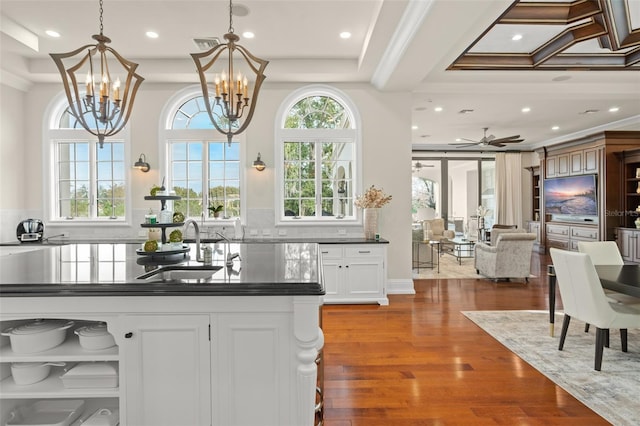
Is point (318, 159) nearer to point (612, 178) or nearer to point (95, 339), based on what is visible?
point (95, 339)

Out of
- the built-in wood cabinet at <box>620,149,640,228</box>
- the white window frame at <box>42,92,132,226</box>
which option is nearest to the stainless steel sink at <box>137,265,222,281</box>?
the white window frame at <box>42,92,132,226</box>

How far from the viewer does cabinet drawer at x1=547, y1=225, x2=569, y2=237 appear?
8.81m

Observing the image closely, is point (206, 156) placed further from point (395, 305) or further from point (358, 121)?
point (395, 305)

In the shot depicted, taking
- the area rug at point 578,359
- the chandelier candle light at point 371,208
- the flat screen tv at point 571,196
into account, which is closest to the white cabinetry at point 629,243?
the flat screen tv at point 571,196

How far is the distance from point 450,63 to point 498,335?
11.5 feet

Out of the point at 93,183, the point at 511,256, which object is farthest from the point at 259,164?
the point at 511,256

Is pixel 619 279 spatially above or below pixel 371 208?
below

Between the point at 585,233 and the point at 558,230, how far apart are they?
3.34ft

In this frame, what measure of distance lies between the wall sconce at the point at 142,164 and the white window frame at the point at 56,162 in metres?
0.21

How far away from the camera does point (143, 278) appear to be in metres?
1.84

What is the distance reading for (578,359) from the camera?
3.13m

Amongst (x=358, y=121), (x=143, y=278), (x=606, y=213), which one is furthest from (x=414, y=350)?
(x=606, y=213)

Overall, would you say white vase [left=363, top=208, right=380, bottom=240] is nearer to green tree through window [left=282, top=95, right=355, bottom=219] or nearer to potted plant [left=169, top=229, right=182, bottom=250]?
green tree through window [left=282, top=95, right=355, bottom=219]

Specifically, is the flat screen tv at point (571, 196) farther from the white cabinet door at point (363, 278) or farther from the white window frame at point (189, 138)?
the white window frame at point (189, 138)
